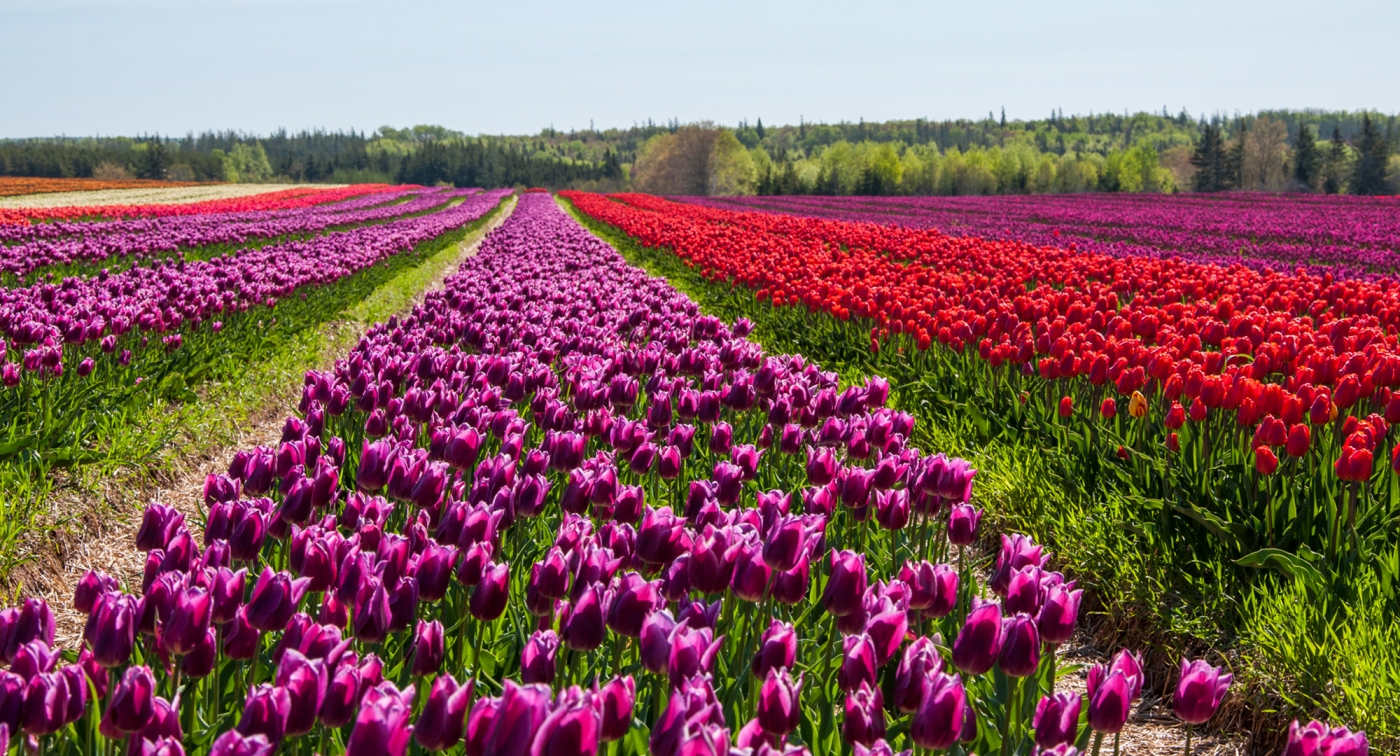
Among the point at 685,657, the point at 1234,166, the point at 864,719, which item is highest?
the point at 1234,166

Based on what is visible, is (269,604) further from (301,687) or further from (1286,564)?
(1286,564)

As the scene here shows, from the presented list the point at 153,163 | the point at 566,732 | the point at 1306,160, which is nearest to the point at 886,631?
the point at 566,732

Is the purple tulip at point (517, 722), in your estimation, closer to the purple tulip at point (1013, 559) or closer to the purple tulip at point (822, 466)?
the purple tulip at point (1013, 559)

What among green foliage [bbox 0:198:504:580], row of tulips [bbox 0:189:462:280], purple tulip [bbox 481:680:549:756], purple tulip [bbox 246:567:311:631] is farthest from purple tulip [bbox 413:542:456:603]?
row of tulips [bbox 0:189:462:280]

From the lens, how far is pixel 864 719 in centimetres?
197

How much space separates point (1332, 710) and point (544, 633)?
254 cm

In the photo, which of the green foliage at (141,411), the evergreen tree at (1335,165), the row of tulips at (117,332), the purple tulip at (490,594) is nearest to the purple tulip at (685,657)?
the purple tulip at (490,594)

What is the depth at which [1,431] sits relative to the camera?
518 centimetres

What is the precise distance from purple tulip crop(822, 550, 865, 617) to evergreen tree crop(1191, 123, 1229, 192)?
116 m

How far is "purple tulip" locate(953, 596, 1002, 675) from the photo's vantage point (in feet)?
7.41

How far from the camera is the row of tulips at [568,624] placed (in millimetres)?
1872

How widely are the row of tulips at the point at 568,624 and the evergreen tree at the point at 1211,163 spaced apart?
115 meters

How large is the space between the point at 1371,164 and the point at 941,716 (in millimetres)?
108463

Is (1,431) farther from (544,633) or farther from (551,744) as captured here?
(551,744)
